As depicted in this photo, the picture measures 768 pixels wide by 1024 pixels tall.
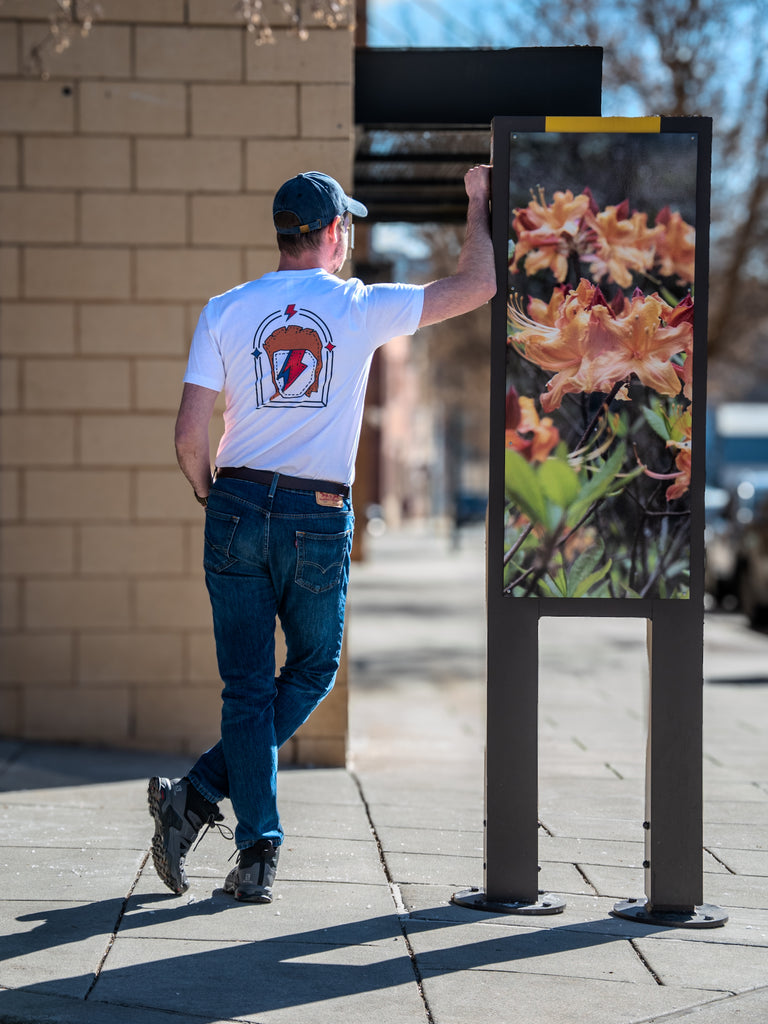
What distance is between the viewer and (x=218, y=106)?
6262 mm

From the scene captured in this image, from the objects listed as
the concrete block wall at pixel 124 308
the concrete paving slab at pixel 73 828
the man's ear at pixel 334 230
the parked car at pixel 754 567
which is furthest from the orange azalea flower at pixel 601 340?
the parked car at pixel 754 567

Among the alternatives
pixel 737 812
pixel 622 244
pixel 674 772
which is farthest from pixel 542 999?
pixel 737 812

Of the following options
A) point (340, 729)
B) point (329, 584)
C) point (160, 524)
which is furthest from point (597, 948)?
point (160, 524)

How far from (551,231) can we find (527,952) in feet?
6.18

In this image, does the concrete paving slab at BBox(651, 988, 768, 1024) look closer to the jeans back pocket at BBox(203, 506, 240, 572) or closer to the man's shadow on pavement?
the man's shadow on pavement

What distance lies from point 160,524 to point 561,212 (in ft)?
10.1

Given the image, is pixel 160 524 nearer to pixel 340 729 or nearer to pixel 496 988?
pixel 340 729

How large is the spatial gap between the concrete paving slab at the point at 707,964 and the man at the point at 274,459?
1046 mm

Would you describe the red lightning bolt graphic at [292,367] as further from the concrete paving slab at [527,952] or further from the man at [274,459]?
the concrete paving slab at [527,952]

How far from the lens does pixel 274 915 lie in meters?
3.72

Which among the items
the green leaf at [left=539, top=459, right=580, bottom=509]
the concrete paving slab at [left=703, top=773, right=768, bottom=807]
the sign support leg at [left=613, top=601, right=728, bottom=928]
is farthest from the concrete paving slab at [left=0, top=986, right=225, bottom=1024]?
the concrete paving slab at [left=703, top=773, right=768, bottom=807]

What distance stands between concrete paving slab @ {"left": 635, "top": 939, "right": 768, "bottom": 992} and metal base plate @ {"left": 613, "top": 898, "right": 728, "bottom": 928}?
0.13 metres

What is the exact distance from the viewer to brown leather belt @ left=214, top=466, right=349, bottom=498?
147 inches

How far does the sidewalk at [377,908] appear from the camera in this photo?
3107 millimetres
